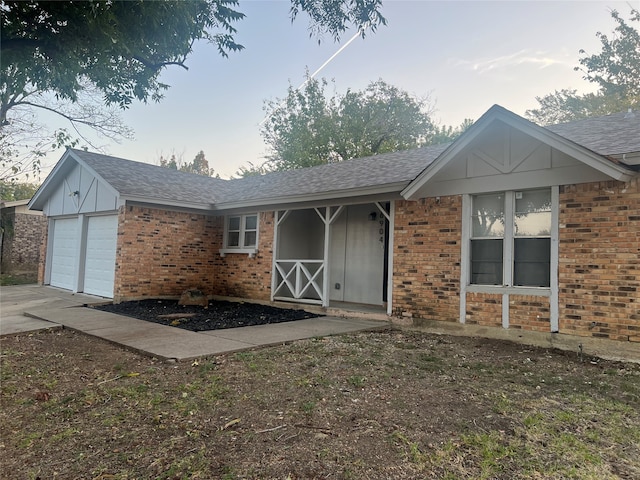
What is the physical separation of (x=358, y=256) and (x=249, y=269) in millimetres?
3170

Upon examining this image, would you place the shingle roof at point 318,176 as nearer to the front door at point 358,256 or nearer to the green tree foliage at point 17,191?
the front door at point 358,256

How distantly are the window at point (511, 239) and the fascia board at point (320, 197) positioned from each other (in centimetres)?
170

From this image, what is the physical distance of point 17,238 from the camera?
58.9 ft

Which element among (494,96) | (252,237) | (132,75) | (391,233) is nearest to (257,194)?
(252,237)

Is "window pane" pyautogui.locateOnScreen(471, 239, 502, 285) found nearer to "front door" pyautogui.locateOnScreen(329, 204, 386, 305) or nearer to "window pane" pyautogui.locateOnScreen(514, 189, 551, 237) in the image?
"window pane" pyautogui.locateOnScreen(514, 189, 551, 237)

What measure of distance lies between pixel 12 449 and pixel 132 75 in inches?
204

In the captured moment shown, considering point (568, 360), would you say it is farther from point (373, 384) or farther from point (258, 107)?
point (258, 107)

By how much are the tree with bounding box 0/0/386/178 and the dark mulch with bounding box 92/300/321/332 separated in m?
4.26

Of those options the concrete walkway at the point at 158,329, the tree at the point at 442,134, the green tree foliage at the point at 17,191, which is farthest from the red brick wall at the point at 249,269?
the tree at the point at 442,134

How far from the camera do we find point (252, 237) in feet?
39.6

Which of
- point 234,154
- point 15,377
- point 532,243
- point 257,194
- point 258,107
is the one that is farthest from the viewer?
point 234,154

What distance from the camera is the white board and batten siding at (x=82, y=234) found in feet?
38.3

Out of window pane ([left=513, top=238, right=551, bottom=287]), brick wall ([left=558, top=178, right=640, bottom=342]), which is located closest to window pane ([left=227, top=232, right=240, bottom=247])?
window pane ([left=513, top=238, right=551, bottom=287])

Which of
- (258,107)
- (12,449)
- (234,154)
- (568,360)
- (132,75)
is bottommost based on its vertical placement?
(12,449)
